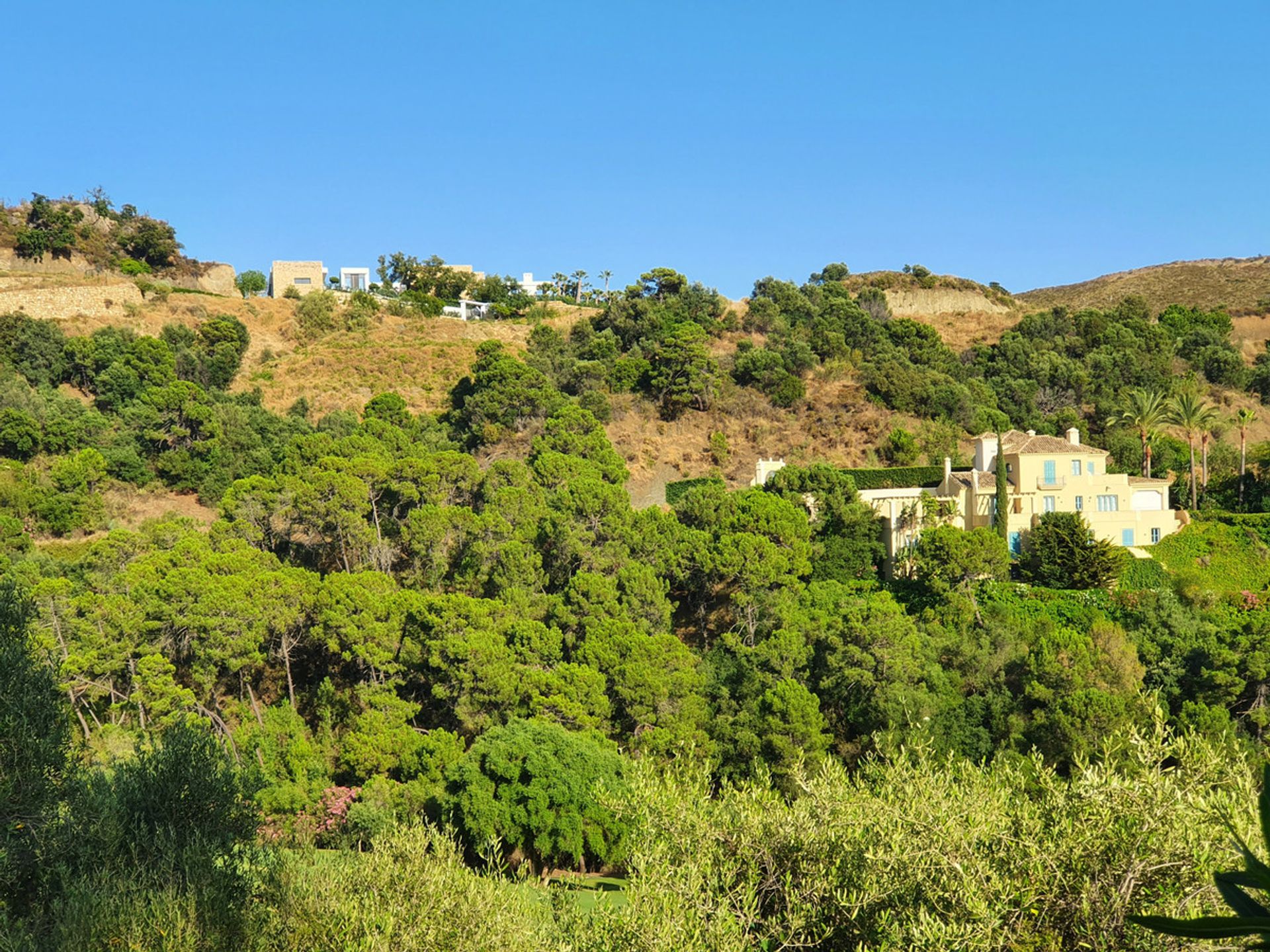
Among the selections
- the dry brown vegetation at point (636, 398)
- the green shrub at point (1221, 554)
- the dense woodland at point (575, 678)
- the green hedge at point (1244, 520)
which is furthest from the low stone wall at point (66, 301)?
the green hedge at point (1244, 520)

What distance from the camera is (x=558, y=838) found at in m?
23.3

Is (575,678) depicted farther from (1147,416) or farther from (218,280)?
(218,280)

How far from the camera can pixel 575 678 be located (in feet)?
89.3

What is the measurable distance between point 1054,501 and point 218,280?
6179 centimetres

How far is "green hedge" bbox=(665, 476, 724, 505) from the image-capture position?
42625mm

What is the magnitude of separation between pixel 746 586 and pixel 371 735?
13086 mm

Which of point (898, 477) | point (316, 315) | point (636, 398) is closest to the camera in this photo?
point (898, 477)

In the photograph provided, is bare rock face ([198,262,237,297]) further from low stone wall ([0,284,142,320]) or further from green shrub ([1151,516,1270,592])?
green shrub ([1151,516,1270,592])

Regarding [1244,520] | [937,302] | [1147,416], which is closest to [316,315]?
[937,302]

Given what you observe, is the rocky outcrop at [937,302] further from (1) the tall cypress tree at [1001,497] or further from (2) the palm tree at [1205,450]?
(1) the tall cypress tree at [1001,497]

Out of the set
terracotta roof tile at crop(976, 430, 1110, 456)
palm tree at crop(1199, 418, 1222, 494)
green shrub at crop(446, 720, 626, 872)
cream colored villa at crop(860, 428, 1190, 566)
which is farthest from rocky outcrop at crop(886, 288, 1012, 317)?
green shrub at crop(446, 720, 626, 872)

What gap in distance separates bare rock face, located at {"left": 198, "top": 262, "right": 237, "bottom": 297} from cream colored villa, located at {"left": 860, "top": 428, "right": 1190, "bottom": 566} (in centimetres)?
5443

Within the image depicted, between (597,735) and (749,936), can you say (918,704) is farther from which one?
(749,936)

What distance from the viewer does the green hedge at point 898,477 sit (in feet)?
136
